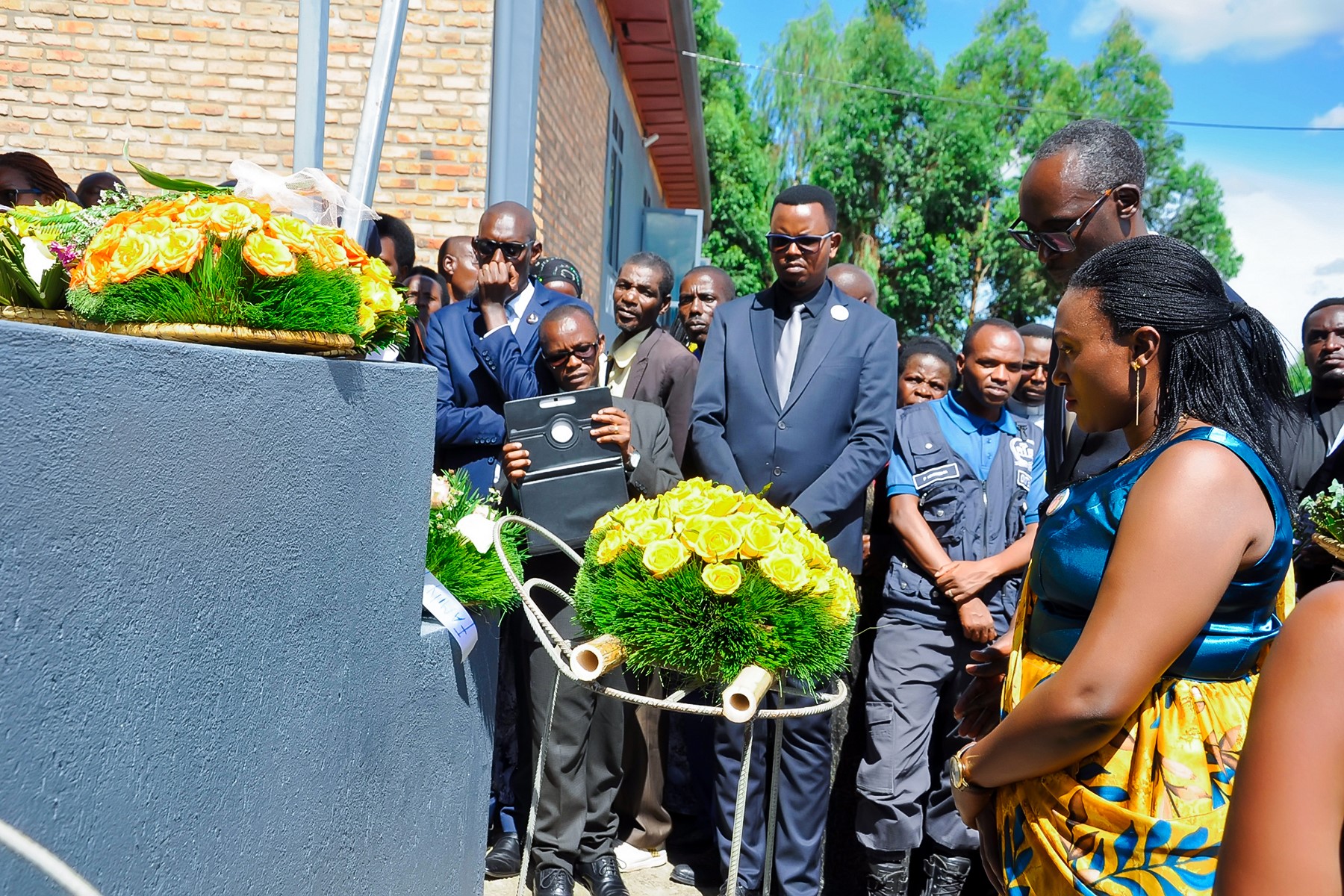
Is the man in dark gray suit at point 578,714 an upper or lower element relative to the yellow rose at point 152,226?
lower

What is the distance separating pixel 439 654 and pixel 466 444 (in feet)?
4.53

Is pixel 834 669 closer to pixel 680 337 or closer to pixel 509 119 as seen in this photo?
pixel 680 337

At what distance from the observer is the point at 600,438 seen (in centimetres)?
361

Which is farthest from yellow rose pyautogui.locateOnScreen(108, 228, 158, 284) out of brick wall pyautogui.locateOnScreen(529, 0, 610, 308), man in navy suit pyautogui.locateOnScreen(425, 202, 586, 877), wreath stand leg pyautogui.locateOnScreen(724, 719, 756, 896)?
brick wall pyautogui.locateOnScreen(529, 0, 610, 308)

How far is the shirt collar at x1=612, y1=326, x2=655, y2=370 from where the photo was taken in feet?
17.5

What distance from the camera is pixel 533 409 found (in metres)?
3.60

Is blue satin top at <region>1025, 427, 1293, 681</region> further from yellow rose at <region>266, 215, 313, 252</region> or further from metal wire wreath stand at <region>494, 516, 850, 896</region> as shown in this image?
yellow rose at <region>266, 215, 313, 252</region>

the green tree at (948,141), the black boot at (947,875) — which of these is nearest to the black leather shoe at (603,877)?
the black boot at (947,875)

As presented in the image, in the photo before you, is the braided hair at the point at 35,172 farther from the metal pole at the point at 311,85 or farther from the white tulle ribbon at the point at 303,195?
the white tulle ribbon at the point at 303,195

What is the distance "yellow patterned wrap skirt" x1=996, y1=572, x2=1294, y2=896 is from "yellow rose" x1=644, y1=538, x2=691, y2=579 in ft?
2.91

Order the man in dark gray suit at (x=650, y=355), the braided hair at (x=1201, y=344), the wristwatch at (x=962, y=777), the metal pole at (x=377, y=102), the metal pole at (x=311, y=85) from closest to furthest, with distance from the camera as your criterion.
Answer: the braided hair at (x=1201, y=344), the wristwatch at (x=962, y=777), the metal pole at (x=377, y=102), the man in dark gray suit at (x=650, y=355), the metal pole at (x=311, y=85)

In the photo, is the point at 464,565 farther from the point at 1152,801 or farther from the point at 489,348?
the point at 1152,801

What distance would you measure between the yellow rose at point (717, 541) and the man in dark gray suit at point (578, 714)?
129cm

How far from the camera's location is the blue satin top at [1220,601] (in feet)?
5.81
